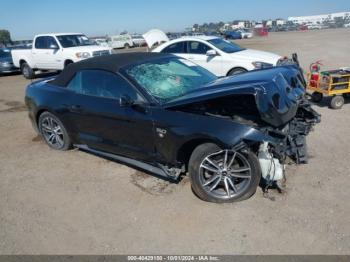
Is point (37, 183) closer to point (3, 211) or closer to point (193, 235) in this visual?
point (3, 211)

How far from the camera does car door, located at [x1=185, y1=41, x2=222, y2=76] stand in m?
9.70

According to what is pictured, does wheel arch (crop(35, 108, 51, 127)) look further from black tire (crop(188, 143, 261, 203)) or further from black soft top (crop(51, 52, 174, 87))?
black tire (crop(188, 143, 261, 203))

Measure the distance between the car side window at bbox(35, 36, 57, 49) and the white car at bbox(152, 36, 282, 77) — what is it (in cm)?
543

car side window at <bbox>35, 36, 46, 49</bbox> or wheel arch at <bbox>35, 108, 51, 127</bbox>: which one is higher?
car side window at <bbox>35, 36, 46, 49</bbox>

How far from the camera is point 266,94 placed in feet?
11.5

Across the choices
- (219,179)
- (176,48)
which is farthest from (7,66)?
(219,179)

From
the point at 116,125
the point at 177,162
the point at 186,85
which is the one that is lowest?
the point at 177,162

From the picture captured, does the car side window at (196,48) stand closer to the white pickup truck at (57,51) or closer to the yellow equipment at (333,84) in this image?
the yellow equipment at (333,84)

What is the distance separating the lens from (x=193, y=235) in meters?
3.26

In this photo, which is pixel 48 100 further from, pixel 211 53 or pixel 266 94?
pixel 211 53

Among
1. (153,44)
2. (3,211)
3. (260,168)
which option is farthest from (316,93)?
(153,44)

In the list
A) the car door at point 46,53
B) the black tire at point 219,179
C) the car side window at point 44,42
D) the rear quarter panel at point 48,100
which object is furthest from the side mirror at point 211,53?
the car side window at point 44,42

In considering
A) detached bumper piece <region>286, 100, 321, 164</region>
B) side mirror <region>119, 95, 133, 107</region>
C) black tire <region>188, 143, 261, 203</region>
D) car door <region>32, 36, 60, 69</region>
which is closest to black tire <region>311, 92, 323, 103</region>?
detached bumper piece <region>286, 100, 321, 164</region>

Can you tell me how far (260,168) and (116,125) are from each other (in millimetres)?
1890
